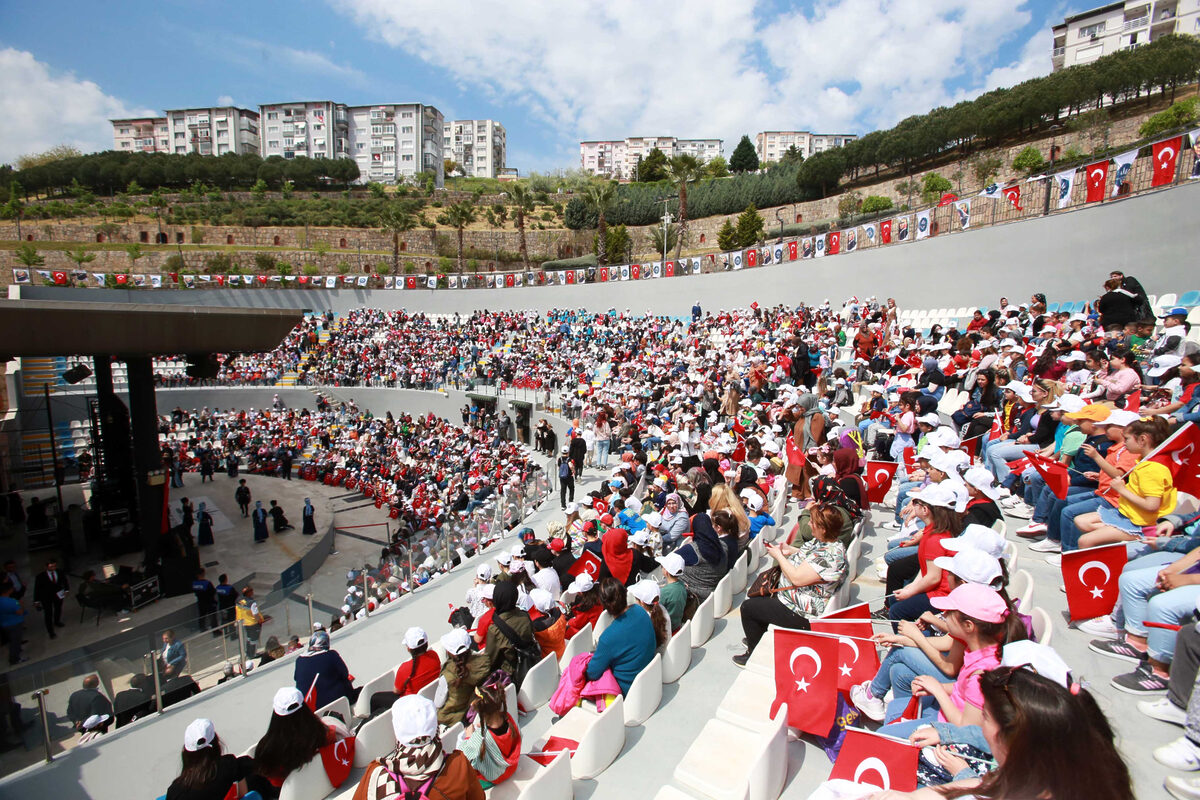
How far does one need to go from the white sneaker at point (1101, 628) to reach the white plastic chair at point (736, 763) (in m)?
2.41

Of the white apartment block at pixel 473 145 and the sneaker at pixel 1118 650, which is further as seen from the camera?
the white apartment block at pixel 473 145

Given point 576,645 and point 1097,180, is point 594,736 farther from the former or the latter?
point 1097,180

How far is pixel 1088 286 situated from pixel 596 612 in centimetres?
1628

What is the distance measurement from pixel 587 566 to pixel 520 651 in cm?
159

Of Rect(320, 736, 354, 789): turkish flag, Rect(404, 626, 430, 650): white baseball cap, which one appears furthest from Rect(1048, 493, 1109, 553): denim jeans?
Rect(320, 736, 354, 789): turkish flag

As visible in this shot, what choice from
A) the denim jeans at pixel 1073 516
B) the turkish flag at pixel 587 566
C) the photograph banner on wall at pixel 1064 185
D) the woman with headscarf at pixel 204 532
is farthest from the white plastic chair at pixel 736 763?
the photograph banner on wall at pixel 1064 185

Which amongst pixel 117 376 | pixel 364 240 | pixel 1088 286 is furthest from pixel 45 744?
pixel 364 240

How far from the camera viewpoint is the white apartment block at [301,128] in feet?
339

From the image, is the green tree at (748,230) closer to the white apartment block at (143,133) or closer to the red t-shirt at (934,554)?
the red t-shirt at (934,554)

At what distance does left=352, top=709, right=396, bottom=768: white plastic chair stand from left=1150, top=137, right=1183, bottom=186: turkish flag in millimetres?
18231

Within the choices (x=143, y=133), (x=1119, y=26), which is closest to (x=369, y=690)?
(x=1119, y=26)

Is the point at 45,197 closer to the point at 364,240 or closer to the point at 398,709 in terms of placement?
the point at 364,240

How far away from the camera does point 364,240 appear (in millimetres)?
63906

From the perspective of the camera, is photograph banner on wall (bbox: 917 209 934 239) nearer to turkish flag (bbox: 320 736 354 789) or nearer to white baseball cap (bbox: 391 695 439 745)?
turkish flag (bbox: 320 736 354 789)
